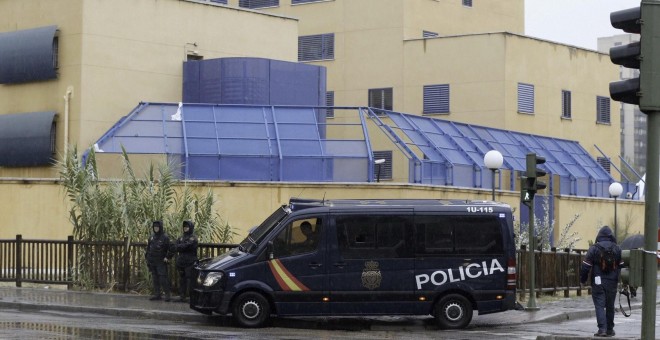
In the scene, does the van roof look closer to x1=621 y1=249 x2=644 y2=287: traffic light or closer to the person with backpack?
the person with backpack

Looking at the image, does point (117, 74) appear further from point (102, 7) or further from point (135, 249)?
point (135, 249)

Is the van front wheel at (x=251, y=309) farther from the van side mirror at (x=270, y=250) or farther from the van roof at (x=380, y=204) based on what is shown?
the van roof at (x=380, y=204)

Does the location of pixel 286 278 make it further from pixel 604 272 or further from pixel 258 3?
pixel 258 3

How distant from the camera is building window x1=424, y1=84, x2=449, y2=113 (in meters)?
54.6

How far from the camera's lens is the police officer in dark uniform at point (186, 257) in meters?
22.8

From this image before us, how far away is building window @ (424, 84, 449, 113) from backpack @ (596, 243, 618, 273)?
1434 inches

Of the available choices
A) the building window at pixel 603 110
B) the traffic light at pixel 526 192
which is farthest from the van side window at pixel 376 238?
the building window at pixel 603 110

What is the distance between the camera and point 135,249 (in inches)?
981

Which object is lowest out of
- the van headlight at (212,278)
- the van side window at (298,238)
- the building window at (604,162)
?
the van headlight at (212,278)

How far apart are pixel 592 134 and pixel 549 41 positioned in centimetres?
579

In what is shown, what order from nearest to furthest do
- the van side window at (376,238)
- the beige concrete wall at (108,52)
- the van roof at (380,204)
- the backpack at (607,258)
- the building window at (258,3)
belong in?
1. the backpack at (607,258)
2. the van side window at (376,238)
3. the van roof at (380,204)
4. the beige concrete wall at (108,52)
5. the building window at (258,3)


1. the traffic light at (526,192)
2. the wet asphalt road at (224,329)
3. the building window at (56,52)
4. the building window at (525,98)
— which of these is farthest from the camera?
the building window at (525,98)

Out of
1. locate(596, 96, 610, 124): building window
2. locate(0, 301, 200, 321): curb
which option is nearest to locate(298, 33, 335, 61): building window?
locate(596, 96, 610, 124): building window

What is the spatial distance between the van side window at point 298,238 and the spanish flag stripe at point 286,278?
16 centimetres
